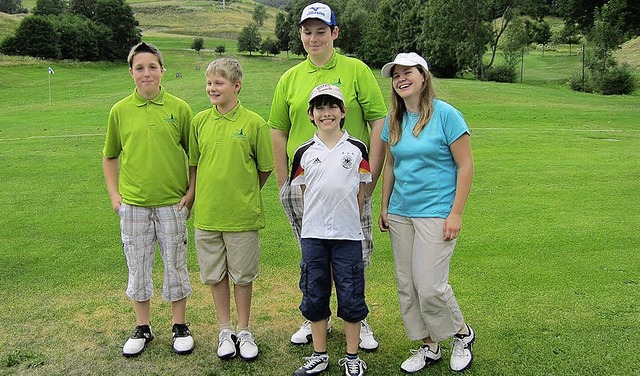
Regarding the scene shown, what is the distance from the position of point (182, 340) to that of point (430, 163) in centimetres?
236

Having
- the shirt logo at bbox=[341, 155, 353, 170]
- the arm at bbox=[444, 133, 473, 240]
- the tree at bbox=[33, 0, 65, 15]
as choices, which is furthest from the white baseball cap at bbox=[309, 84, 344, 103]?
the tree at bbox=[33, 0, 65, 15]

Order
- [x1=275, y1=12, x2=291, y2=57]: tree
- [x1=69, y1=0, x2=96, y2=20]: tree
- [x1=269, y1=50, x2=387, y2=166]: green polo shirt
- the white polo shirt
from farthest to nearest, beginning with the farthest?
[x1=69, y1=0, x2=96, y2=20]: tree
[x1=275, y1=12, x2=291, y2=57]: tree
[x1=269, y1=50, x2=387, y2=166]: green polo shirt
the white polo shirt

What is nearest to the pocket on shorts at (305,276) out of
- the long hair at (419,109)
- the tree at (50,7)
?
the long hair at (419,109)

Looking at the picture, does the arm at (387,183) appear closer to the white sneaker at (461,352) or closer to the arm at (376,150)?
the arm at (376,150)

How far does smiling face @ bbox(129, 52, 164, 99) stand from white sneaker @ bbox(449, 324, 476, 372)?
2.99m

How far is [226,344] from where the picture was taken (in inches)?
177

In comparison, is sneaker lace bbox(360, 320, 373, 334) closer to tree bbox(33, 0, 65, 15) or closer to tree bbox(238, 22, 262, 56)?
tree bbox(238, 22, 262, 56)

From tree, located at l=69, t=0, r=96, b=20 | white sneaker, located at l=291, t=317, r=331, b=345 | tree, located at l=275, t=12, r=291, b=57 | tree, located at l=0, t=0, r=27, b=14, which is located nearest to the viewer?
white sneaker, located at l=291, t=317, r=331, b=345

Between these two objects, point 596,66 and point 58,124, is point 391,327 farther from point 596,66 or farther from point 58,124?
point 596,66

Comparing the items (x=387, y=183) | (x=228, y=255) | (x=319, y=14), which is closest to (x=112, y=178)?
(x=228, y=255)

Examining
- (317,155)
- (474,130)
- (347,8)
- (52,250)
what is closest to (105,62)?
(347,8)

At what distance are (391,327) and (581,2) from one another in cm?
2884

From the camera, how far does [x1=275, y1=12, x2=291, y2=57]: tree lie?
8019cm

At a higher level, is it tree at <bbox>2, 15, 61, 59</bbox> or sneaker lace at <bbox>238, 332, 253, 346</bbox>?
tree at <bbox>2, 15, 61, 59</bbox>
